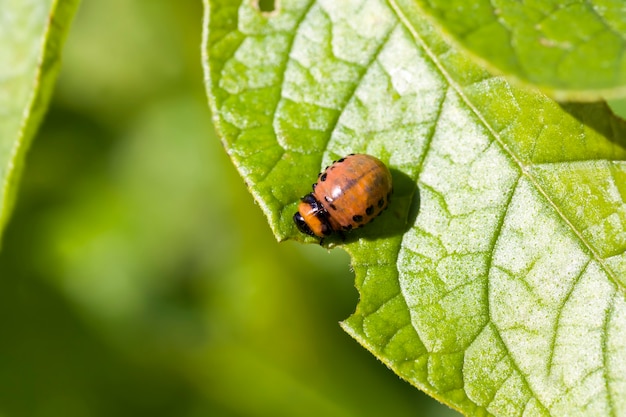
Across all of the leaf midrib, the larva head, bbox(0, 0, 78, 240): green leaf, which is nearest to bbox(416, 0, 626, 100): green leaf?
the leaf midrib

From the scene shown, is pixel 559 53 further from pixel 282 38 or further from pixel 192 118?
pixel 192 118

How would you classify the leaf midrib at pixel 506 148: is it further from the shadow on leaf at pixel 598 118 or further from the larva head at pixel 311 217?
the larva head at pixel 311 217

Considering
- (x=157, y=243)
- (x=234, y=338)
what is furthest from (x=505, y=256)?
(x=157, y=243)

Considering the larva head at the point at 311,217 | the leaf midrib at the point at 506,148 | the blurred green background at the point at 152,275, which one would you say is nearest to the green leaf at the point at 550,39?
the leaf midrib at the point at 506,148

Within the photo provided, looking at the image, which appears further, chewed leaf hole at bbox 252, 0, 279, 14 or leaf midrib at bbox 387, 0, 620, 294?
chewed leaf hole at bbox 252, 0, 279, 14

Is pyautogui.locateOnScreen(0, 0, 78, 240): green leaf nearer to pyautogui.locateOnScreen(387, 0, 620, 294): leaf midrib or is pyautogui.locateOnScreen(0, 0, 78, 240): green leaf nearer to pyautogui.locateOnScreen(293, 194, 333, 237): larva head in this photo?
pyautogui.locateOnScreen(293, 194, 333, 237): larva head

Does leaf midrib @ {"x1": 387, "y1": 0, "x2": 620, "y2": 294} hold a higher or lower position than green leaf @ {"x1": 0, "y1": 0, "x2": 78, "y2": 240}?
lower

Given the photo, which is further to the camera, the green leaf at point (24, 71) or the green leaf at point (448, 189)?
→ the green leaf at point (24, 71)
